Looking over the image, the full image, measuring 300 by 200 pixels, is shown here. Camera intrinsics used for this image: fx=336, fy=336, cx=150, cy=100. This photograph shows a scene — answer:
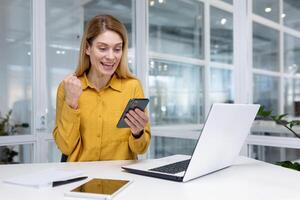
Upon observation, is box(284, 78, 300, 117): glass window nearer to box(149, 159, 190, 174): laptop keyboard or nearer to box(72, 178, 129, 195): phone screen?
box(149, 159, 190, 174): laptop keyboard

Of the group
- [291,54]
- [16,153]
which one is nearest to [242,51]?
[291,54]

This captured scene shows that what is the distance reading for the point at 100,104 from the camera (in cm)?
167

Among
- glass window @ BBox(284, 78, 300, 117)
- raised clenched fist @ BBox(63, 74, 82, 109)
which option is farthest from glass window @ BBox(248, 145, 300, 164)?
raised clenched fist @ BBox(63, 74, 82, 109)

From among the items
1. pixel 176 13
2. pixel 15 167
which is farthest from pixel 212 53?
pixel 15 167

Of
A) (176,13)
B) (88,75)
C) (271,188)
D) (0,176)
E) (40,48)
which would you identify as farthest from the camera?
(176,13)

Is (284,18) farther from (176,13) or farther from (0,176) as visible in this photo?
(0,176)

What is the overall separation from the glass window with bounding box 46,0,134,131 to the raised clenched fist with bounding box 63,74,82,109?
1.64 metres

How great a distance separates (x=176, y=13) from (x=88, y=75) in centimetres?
189

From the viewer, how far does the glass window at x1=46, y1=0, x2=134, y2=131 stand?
3.10m

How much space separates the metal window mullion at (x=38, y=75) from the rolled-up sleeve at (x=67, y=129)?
55.7 inches

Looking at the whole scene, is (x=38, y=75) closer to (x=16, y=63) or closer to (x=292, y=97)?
(x=16, y=63)

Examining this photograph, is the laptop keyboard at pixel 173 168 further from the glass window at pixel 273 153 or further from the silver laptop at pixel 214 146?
the glass window at pixel 273 153

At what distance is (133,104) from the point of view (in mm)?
1338

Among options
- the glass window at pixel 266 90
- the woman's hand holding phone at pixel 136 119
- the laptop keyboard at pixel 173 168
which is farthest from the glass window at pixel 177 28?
the laptop keyboard at pixel 173 168
